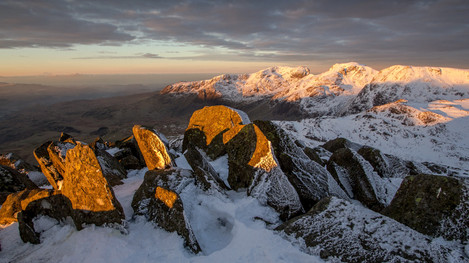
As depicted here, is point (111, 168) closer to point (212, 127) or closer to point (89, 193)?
point (89, 193)

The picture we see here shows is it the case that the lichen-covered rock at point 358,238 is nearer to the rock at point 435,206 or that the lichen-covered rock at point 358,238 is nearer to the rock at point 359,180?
the rock at point 435,206

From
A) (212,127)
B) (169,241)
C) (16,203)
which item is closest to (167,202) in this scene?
(169,241)

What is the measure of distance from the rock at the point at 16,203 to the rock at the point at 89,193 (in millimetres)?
2080

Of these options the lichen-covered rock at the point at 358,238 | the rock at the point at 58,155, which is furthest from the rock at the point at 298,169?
the rock at the point at 58,155

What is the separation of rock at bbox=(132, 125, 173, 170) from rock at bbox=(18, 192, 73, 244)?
606 centimetres

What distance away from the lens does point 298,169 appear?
1702cm

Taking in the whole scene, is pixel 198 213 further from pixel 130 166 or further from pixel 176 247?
pixel 130 166

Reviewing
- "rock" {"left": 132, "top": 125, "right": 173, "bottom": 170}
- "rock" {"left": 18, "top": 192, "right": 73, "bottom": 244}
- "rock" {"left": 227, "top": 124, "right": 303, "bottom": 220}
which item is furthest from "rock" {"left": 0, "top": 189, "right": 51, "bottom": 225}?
"rock" {"left": 227, "top": 124, "right": 303, "bottom": 220}

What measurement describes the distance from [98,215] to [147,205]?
2.64 m

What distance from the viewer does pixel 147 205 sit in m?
14.1

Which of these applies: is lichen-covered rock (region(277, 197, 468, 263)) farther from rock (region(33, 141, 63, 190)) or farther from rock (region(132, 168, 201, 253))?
rock (region(33, 141, 63, 190))

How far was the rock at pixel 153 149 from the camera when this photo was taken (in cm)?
1738

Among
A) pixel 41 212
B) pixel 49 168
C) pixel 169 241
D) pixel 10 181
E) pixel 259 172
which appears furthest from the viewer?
pixel 10 181

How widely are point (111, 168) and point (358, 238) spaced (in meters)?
20.6
